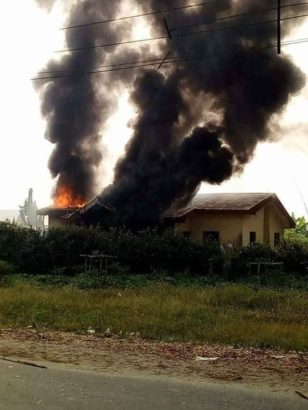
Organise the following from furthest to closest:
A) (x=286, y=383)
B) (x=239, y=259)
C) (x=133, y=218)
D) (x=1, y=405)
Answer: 1. (x=133, y=218)
2. (x=239, y=259)
3. (x=286, y=383)
4. (x=1, y=405)

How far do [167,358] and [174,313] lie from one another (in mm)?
4527

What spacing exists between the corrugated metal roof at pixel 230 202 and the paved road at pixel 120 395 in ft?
76.4

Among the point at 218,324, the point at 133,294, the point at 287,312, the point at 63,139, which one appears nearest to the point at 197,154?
the point at 63,139

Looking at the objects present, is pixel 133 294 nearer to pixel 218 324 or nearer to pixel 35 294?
pixel 35 294

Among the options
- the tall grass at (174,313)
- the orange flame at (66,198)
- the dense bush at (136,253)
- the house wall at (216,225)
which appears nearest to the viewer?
the tall grass at (174,313)

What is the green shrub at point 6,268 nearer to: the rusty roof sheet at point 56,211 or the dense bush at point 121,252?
the dense bush at point 121,252

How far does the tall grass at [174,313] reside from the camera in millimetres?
9250

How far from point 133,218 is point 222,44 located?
1021 cm

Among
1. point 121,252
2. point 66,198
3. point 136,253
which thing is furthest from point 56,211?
point 136,253

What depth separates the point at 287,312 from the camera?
12.6 m

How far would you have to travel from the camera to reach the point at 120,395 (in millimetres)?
5238

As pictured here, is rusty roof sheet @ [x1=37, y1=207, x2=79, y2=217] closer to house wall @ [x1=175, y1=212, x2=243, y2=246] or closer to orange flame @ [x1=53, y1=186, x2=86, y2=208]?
orange flame @ [x1=53, y1=186, x2=86, y2=208]

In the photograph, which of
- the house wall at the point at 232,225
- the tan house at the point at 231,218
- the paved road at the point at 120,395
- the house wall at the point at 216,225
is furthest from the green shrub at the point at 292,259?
the paved road at the point at 120,395

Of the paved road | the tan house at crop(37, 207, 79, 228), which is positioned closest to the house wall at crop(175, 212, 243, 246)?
the tan house at crop(37, 207, 79, 228)
